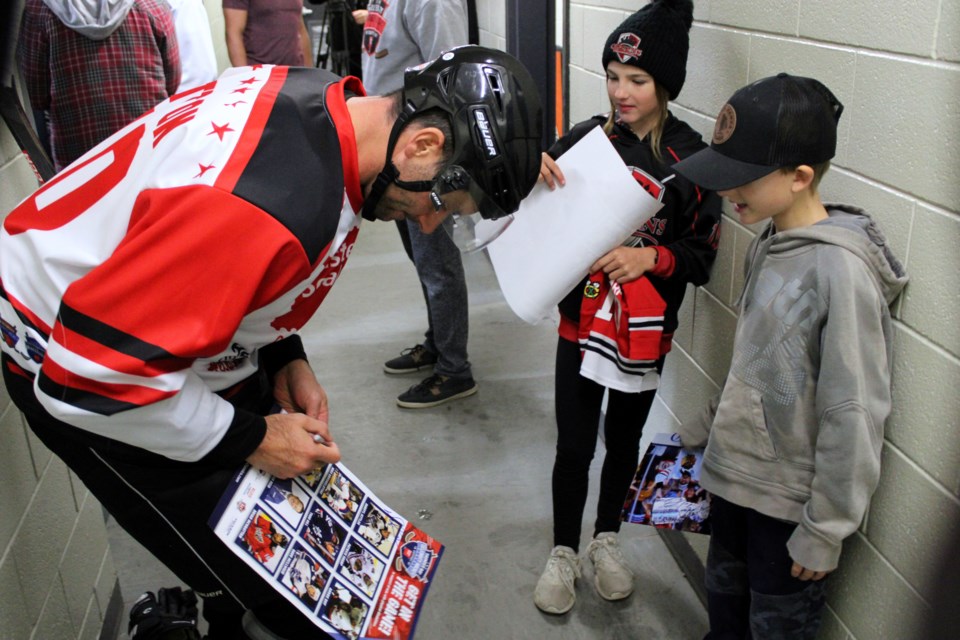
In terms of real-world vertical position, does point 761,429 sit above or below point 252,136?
below

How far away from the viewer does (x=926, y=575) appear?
1.45 metres

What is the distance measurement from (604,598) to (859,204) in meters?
1.28

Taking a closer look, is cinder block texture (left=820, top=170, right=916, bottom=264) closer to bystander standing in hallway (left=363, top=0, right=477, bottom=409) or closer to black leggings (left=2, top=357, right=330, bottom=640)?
black leggings (left=2, top=357, right=330, bottom=640)

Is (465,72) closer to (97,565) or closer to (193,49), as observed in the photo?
(97,565)

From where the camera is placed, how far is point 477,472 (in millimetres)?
2973

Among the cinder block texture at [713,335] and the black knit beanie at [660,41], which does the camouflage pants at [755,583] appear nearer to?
the cinder block texture at [713,335]

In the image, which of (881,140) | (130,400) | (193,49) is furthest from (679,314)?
(193,49)

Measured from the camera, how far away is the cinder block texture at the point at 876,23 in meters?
1.35

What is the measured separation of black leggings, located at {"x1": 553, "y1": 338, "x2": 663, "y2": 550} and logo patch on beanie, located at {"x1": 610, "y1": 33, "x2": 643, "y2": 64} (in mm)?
700

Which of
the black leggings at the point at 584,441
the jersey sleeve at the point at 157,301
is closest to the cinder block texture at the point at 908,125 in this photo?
the black leggings at the point at 584,441

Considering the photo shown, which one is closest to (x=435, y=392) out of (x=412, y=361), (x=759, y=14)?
(x=412, y=361)

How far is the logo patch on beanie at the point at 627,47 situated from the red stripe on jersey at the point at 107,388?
4.34 ft

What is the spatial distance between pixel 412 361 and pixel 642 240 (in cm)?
187

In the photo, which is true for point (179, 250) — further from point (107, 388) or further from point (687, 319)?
point (687, 319)
